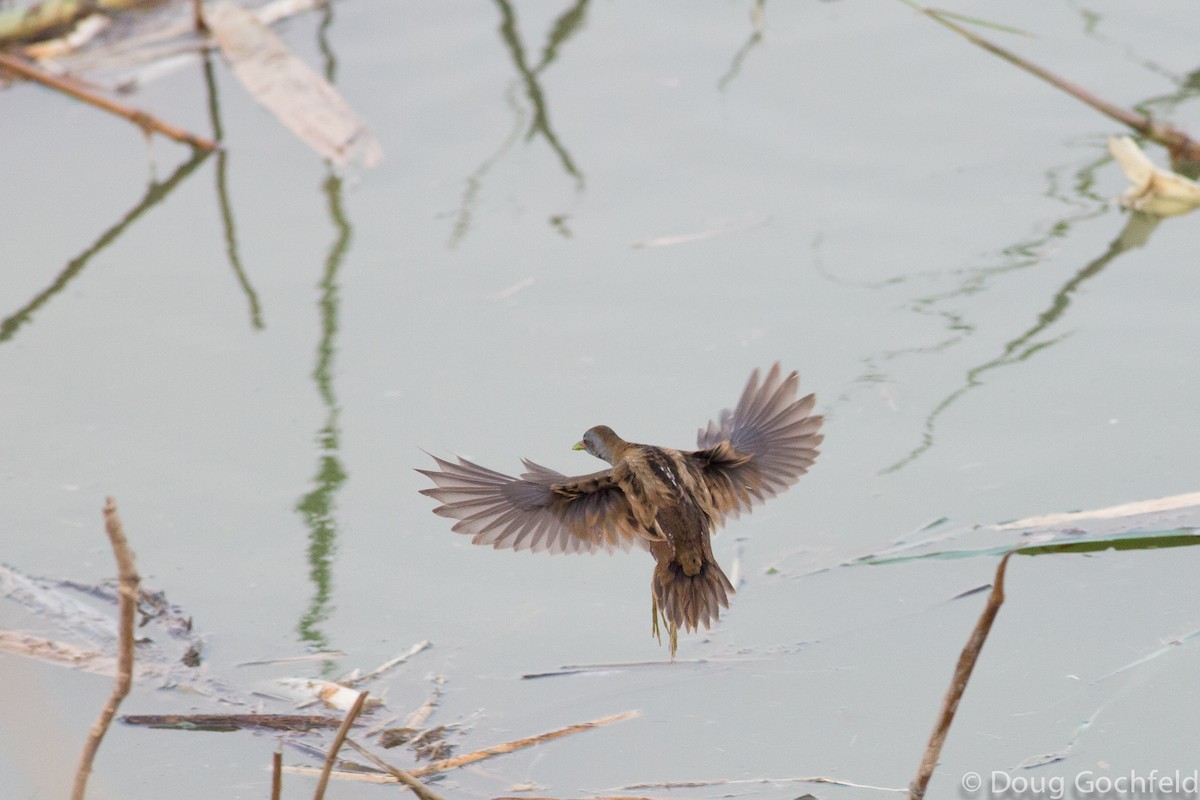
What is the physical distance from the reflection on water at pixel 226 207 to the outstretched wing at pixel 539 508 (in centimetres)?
179

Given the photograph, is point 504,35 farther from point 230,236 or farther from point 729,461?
point 729,461

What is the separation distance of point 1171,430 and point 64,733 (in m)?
2.77

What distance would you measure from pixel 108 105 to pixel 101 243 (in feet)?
2.08

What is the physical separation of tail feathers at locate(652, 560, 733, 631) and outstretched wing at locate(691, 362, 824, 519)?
186mm

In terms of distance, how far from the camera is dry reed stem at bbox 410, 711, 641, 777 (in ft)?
9.73

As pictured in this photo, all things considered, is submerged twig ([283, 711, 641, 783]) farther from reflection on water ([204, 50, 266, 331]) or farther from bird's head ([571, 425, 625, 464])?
reflection on water ([204, 50, 266, 331])

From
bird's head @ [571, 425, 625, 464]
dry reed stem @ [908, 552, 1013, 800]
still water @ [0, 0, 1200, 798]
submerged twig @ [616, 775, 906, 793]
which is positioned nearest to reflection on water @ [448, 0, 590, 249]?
still water @ [0, 0, 1200, 798]

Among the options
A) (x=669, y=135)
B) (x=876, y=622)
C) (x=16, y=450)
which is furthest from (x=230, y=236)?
(x=876, y=622)

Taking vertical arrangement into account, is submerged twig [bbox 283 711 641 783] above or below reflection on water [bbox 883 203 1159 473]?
above

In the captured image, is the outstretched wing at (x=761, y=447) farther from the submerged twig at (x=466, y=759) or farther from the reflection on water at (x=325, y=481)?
the reflection on water at (x=325, y=481)

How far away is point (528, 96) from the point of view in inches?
231

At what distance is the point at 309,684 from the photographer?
324 cm

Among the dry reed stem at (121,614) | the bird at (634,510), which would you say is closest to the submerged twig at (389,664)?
the bird at (634,510)

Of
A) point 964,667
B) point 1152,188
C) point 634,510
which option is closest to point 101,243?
point 634,510
